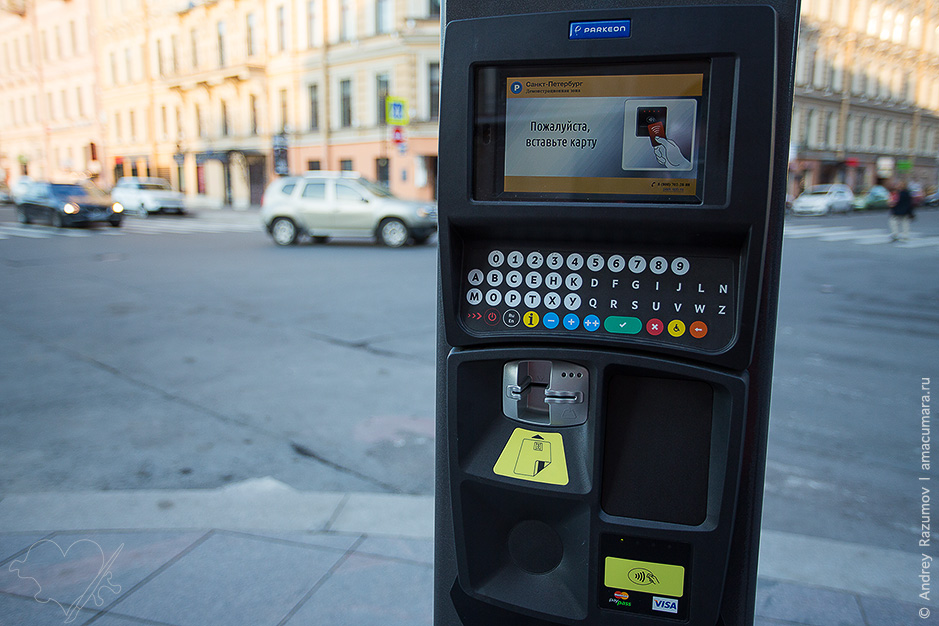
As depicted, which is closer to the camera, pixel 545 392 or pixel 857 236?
pixel 545 392

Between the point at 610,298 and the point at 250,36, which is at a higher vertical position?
the point at 250,36

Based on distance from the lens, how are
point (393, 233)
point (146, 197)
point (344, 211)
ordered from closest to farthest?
point (393, 233) < point (344, 211) < point (146, 197)

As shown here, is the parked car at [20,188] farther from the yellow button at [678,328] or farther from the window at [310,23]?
the yellow button at [678,328]

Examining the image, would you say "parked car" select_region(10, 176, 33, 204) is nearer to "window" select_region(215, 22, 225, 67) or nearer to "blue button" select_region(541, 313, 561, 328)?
"window" select_region(215, 22, 225, 67)

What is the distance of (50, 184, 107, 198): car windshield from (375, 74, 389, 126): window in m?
11.4

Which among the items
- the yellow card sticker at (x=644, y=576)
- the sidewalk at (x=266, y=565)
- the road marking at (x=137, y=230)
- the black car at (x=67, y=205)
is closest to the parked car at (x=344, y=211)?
the road marking at (x=137, y=230)

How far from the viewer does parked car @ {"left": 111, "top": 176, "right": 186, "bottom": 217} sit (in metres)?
23.6

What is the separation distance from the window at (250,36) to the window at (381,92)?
7988 mm

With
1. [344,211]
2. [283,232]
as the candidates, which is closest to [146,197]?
[283,232]

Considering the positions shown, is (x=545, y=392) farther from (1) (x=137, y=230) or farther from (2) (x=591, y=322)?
A: (1) (x=137, y=230)

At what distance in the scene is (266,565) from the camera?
2438mm

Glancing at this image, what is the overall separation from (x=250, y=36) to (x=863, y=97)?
31.9 m

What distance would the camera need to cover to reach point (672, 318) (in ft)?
3.80

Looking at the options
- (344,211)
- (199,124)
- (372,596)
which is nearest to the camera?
(372,596)
